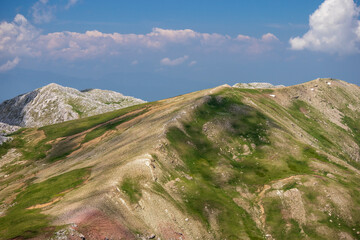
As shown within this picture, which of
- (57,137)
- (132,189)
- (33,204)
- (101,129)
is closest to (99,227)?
(132,189)

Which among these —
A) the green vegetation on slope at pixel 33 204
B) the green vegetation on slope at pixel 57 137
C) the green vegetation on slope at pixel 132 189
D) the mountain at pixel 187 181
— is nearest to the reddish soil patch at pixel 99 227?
the mountain at pixel 187 181

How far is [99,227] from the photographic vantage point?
1953 inches

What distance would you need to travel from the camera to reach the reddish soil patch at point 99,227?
47.5 metres

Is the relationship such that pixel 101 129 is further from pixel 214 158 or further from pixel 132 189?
pixel 132 189

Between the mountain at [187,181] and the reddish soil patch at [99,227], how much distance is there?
185mm

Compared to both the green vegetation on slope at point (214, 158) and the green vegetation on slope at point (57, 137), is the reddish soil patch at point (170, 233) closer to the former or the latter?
the green vegetation on slope at point (214, 158)

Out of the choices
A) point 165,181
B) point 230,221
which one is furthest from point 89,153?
point 230,221

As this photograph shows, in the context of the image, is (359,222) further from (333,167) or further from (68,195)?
(68,195)

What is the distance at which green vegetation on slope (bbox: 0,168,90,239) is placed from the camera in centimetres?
4644

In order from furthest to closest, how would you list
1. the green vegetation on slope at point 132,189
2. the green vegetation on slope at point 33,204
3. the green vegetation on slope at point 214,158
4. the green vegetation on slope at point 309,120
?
the green vegetation on slope at point 309,120, the green vegetation on slope at point 214,158, the green vegetation on slope at point 132,189, the green vegetation on slope at point 33,204

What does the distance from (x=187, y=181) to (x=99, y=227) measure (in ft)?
101

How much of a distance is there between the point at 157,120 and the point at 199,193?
43491 mm

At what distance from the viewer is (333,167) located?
8600 centimetres

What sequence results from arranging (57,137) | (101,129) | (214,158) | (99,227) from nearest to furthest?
(99,227) < (214,158) < (101,129) < (57,137)
